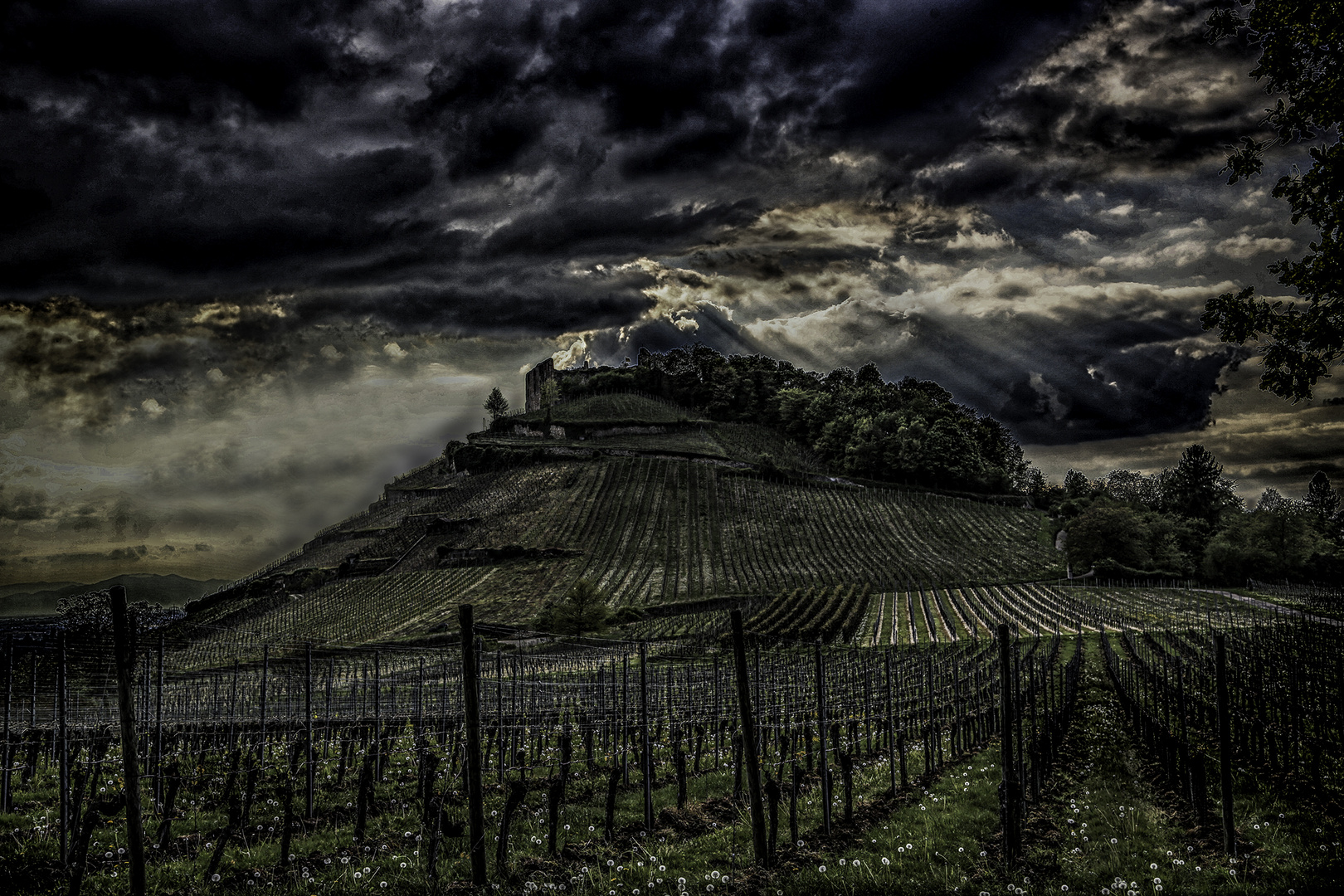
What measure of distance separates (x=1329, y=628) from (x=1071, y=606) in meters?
22.4

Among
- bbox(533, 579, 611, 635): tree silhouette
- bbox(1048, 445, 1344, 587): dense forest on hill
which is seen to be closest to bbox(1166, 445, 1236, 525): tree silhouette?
bbox(1048, 445, 1344, 587): dense forest on hill

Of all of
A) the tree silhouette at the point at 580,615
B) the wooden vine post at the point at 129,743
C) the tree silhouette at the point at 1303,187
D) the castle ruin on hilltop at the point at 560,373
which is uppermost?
the castle ruin on hilltop at the point at 560,373

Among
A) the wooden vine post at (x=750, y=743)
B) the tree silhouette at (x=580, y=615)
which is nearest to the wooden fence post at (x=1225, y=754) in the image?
the wooden vine post at (x=750, y=743)

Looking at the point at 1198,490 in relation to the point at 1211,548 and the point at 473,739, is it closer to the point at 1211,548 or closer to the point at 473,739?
the point at 1211,548

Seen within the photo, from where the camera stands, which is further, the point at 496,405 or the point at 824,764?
the point at 496,405

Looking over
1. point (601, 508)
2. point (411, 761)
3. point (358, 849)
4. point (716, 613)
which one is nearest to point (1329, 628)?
point (716, 613)

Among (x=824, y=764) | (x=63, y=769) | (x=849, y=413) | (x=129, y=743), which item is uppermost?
(x=849, y=413)

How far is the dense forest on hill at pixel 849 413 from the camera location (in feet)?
373

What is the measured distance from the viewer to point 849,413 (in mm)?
132625

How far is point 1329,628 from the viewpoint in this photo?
120 feet

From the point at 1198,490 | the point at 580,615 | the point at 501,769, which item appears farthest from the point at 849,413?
the point at 501,769

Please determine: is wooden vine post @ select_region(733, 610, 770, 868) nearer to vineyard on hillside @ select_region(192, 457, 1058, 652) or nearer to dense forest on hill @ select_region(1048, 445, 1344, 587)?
vineyard on hillside @ select_region(192, 457, 1058, 652)

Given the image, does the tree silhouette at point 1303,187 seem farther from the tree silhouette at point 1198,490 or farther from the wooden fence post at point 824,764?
the tree silhouette at point 1198,490

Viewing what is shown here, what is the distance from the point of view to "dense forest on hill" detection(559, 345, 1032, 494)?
114m
